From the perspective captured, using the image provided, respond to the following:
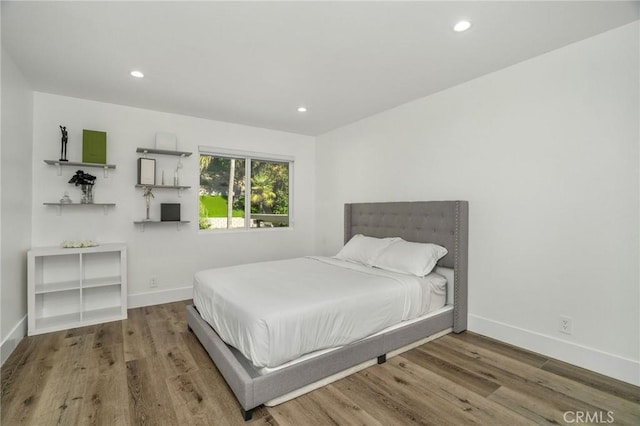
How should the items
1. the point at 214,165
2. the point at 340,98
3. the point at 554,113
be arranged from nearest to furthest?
the point at 554,113 < the point at 340,98 < the point at 214,165

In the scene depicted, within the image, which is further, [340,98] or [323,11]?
A: [340,98]

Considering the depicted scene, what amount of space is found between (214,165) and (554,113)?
3918 mm

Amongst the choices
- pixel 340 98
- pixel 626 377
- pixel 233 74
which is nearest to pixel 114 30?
pixel 233 74

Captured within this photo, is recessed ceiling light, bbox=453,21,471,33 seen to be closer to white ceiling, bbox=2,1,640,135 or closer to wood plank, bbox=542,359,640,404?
white ceiling, bbox=2,1,640,135

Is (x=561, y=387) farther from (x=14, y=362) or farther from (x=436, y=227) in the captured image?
(x=14, y=362)

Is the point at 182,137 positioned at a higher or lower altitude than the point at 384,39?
lower

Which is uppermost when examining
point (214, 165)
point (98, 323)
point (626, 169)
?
point (214, 165)

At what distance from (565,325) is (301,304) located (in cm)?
209

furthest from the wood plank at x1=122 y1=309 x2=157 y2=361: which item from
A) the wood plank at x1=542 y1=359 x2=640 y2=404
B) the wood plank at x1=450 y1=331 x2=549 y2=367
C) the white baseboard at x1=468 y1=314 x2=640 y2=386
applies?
the wood plank at x1=542 y1=359 x2=640 y2=404

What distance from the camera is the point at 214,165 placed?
172 inches

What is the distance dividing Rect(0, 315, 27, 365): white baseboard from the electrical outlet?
14.1 feet

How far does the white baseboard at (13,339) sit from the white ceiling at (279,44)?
7.53 ft

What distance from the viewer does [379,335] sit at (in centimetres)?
235

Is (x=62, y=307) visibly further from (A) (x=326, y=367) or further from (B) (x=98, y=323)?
(A) (x=326, y=367)
